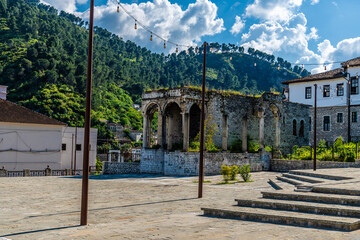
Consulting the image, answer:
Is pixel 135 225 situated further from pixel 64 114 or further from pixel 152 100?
pixel 64 114

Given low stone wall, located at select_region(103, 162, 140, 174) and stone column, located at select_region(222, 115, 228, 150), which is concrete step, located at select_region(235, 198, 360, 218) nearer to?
stone column, located at select_region(222, 115, 228, 150)

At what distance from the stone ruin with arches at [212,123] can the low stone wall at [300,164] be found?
2.65 ft

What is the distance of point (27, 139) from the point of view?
4347 cm

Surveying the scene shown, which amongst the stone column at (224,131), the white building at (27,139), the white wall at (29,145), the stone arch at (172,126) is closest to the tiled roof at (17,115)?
the white building at (27,139)

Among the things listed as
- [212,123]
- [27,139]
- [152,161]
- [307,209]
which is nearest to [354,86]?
[212,123]

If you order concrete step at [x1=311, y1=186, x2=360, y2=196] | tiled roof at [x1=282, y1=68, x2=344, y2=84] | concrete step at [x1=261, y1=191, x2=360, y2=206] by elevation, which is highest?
tiled roof at [x1=282, y1=68, x2=344, y2=84]

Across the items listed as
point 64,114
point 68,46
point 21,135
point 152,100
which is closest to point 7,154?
point 21,135

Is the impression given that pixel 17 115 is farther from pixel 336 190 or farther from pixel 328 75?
pixel 336 190

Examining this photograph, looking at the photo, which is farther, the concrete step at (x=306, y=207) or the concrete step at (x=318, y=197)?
the concrete step at (x=318, y=197)

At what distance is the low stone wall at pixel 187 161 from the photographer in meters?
27.8

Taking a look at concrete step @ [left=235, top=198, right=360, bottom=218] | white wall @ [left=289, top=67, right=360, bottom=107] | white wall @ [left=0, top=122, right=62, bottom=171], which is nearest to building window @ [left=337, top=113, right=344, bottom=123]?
white wall @ [left=289, top=67, right=360, bottom=107]

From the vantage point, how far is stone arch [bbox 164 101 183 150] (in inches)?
1188

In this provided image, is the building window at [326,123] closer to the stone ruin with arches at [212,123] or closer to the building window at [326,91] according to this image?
the building window at [326,91]

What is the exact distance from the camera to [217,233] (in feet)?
28.6
